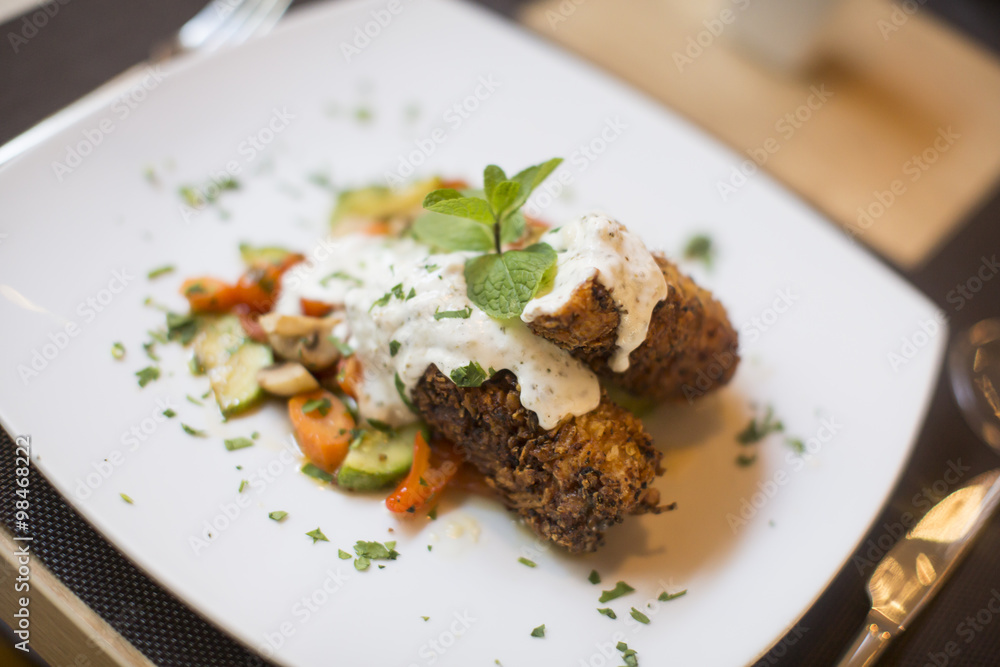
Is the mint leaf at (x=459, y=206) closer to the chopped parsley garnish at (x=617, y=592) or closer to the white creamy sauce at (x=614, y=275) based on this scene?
the white creamy sauce at (x=614, y=275)

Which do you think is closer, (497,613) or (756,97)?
(497,613)

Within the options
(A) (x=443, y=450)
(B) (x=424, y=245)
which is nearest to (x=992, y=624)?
(A) (x=443, y=450)

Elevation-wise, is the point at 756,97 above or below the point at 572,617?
above

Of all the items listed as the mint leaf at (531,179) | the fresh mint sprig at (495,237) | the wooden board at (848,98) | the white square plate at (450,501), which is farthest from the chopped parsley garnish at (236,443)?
the wooden board at (848,98)

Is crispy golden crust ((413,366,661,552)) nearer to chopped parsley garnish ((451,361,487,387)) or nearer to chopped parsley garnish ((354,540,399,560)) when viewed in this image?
chopped parsley garnish ((451,361,487,387))

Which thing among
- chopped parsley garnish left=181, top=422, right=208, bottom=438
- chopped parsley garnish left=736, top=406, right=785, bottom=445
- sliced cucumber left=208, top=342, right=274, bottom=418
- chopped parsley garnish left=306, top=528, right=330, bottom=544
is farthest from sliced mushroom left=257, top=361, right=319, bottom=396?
chopped parsley garnish left=736, top=406, right=785, bottom=445

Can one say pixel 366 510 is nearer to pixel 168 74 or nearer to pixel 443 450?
pixel 443 450

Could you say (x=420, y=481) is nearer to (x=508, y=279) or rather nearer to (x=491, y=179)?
(x=508, y=279)
